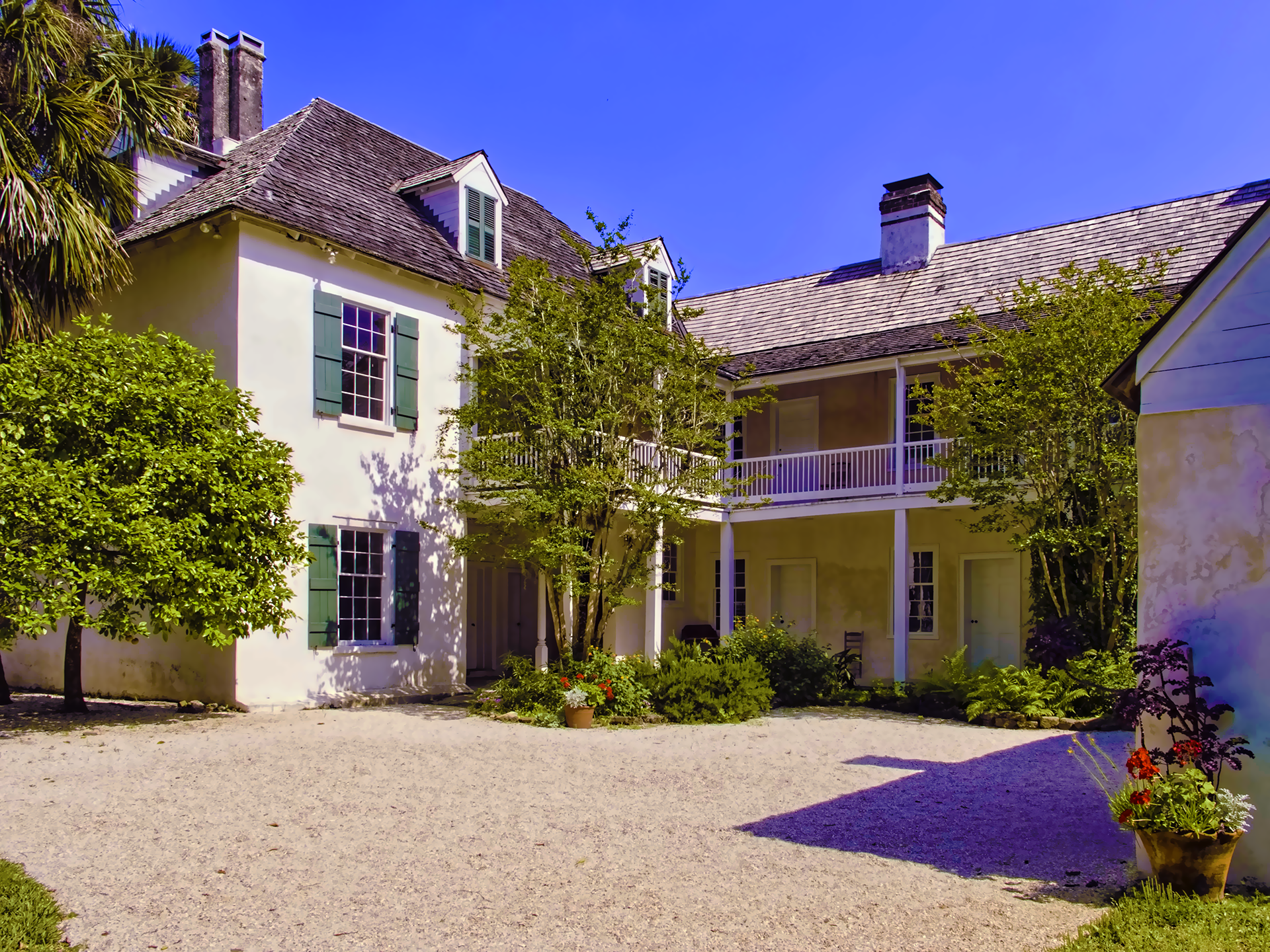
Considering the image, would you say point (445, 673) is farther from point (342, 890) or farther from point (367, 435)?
point (342, 890)

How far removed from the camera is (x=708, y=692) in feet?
40.8

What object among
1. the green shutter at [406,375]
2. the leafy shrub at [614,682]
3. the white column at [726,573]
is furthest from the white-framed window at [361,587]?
the white column at [726,573]

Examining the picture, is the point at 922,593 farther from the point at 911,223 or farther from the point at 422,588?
the point at 422,588

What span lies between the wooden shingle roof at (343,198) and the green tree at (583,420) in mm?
1534

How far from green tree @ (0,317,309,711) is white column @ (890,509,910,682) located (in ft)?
27.7

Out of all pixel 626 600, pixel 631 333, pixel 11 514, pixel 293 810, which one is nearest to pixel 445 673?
pixel 626 600

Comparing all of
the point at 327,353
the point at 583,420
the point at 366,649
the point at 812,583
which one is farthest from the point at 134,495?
the point at 812,583

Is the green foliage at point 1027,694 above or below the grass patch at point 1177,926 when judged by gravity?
below

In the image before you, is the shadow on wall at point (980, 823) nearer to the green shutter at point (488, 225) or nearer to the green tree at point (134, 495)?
the green tree at point (134, 495)

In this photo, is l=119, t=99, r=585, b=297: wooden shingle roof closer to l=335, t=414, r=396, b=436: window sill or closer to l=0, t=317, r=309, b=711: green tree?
l=335, t=414, r=396, b=436: window sill

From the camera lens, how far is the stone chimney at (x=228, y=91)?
1641cm

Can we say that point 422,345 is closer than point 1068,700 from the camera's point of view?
No

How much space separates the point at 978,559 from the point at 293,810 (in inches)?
503

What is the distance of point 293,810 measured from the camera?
714 centimetres
